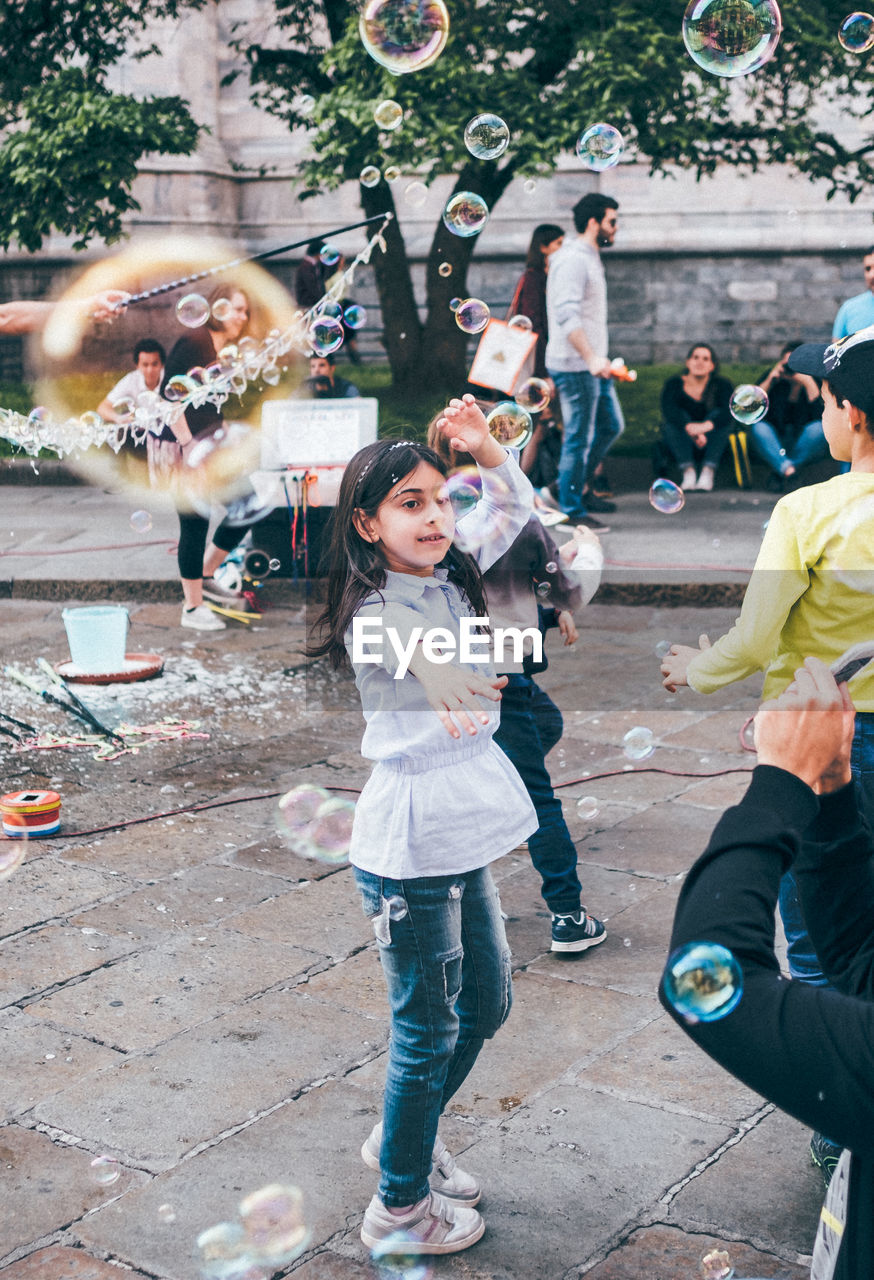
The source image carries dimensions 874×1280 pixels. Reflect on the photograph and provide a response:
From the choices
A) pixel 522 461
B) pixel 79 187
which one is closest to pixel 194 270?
pixel 79 187

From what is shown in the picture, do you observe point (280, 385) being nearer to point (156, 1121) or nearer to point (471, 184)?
point (471, 184)

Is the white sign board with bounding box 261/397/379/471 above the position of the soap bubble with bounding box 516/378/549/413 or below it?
below

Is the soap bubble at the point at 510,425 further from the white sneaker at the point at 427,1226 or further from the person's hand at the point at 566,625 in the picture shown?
the white sneaker at the point at 427,1226

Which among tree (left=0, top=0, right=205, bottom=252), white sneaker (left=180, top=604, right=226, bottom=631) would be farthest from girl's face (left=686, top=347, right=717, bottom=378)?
white sneaker (left=180, top=604, right=226, bottom=631)

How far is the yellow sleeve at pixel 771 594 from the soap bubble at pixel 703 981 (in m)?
1.23

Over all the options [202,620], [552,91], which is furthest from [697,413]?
[202,620]

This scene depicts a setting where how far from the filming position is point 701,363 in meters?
9.96

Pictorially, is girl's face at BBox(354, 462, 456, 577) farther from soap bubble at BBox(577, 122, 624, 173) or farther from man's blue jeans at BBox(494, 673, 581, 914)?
soap bubble at BBox(577, 122, 624, 173)

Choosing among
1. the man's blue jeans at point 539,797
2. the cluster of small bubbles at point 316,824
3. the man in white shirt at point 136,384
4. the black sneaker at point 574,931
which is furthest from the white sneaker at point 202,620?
the black sneaker at point 574,931

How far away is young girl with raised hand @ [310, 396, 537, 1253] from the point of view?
7.33 ft

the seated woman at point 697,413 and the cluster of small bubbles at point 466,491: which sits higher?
the cluster of small bubbles at point 466,491

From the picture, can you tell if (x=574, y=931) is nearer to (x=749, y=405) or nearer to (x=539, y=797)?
(x=539, y=797)

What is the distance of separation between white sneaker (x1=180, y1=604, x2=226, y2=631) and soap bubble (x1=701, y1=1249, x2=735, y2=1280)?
16.9ft

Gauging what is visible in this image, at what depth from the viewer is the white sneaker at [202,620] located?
700 centimetres
